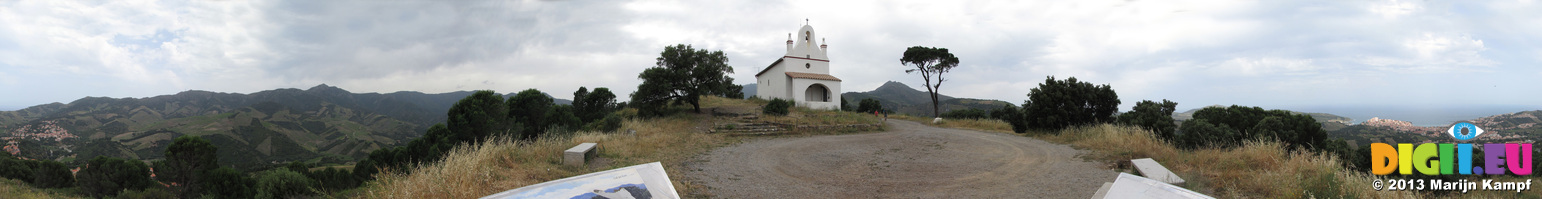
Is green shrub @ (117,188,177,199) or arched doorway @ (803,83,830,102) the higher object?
arched doorway @ (803,83,830,102)

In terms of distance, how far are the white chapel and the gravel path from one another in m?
18.7

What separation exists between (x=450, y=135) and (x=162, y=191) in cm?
950

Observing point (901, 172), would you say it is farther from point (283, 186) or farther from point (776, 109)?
point (776, 109)

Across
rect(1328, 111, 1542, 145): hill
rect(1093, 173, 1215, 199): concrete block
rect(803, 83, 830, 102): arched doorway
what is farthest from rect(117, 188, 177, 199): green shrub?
rect(803, 83, 830, 102): arched doorway

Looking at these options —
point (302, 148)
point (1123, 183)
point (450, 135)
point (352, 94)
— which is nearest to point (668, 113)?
point (450, 135)

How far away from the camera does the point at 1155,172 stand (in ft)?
16.8

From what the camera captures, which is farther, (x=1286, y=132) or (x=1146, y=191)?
(x=1286, y=132)

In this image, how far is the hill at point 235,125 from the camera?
4212 centimetres

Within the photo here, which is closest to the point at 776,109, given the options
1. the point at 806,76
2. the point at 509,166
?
the point at 806,76

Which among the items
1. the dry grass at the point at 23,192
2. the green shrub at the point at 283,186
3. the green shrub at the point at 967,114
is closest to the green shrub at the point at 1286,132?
the green shrub at the point at 283,186

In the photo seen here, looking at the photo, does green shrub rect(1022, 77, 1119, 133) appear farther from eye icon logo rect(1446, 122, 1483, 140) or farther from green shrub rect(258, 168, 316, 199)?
green shrub rect(258, 168, 316, 199)

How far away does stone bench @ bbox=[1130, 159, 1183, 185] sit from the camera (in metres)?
4.69

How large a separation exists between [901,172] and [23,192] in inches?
1007

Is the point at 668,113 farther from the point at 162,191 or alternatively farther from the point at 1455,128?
the point at 1455,128
